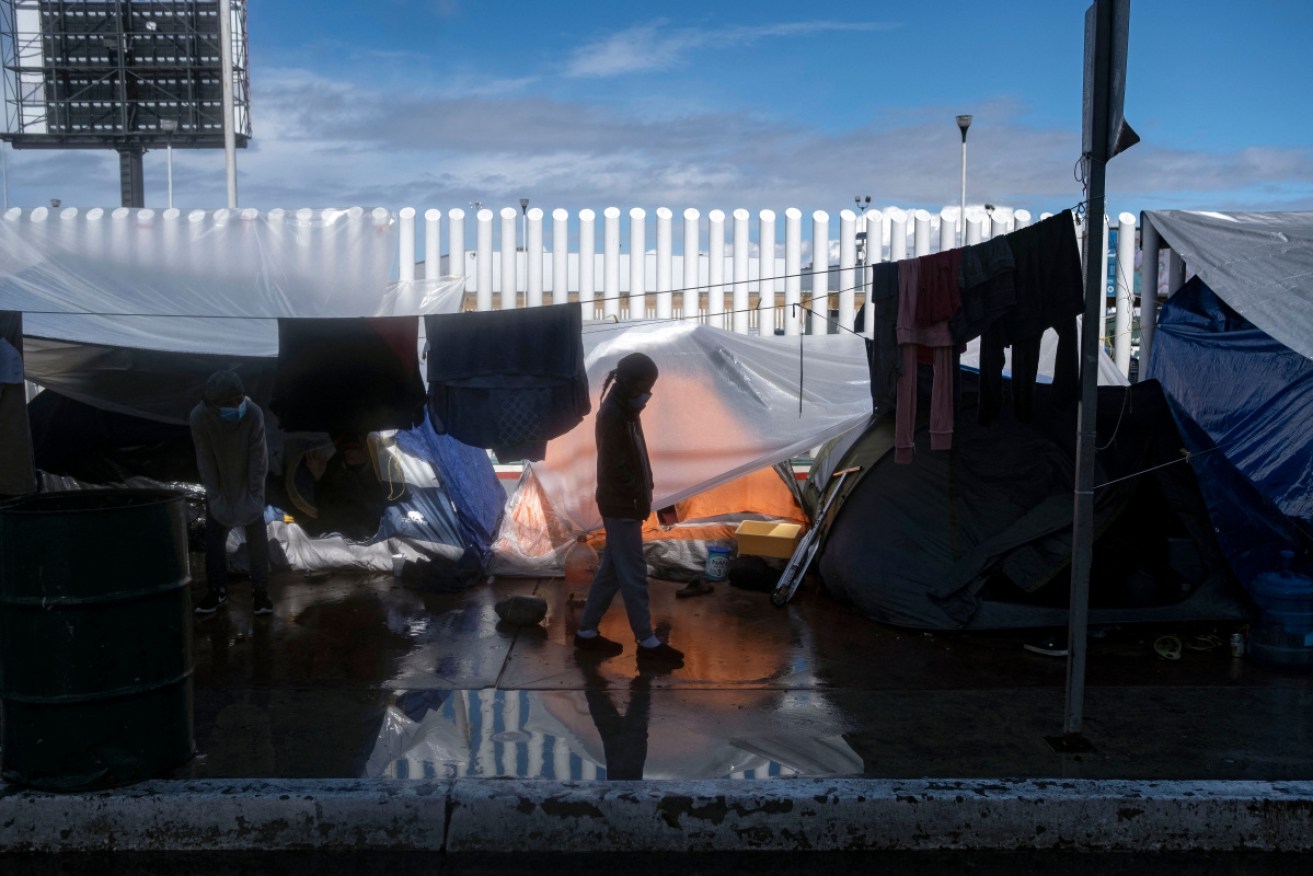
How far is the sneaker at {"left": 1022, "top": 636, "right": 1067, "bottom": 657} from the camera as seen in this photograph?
263 inches

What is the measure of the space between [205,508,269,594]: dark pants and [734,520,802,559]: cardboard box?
12.4 ft

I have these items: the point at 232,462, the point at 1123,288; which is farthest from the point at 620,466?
the point at 1123,288

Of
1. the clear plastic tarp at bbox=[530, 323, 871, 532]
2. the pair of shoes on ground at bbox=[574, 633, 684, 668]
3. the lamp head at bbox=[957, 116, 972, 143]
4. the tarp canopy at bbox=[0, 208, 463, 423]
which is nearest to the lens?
the pair of shoes on ground at bbox=[574, 633, 684, 668]

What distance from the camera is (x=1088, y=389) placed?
16.3ft

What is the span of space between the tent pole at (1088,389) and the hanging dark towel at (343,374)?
4475mm

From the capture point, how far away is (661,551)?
9.20 meters

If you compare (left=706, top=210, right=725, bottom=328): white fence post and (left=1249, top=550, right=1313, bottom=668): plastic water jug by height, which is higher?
(left=706, top=210, right=725, bottom=328): white fence post

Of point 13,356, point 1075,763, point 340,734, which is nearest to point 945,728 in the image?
point 1075,763

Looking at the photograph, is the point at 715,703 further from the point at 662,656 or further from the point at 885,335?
the point at 885,335

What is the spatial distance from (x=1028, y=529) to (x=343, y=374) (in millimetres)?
4847

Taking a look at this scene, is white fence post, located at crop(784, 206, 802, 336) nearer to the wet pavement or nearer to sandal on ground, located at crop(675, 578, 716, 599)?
sandal on ground, located at crop(675, 578, 716, 599)

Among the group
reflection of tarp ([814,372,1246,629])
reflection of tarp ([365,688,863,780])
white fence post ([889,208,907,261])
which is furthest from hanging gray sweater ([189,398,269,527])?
white fence post ([889,208,907,261])

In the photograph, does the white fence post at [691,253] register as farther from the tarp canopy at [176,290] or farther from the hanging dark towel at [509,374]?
the hanging dark towel at [509,374]

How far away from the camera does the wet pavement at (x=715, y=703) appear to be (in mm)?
4973
